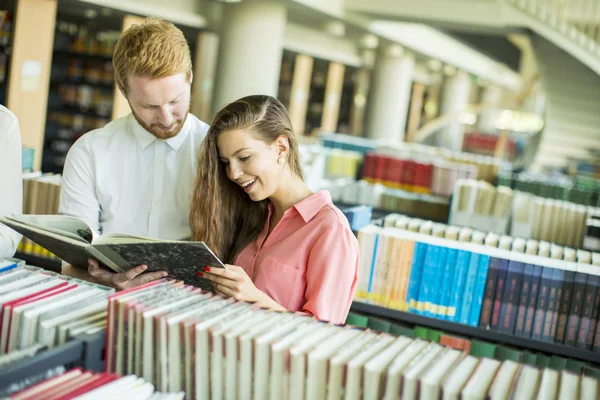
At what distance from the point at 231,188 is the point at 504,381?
1119mm

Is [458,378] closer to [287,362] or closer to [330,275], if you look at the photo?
[287,362]

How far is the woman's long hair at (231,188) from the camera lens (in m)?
1.90

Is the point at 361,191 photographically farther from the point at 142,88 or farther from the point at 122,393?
the point at 122,393

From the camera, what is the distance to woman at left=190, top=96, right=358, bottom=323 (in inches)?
70.4

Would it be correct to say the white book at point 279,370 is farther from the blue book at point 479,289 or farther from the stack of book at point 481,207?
the stack of book at point 481,207

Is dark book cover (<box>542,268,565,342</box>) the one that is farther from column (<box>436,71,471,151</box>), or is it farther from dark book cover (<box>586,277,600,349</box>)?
column (<box>436,71,471,151</box>)

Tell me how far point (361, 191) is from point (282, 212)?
3.96 metres

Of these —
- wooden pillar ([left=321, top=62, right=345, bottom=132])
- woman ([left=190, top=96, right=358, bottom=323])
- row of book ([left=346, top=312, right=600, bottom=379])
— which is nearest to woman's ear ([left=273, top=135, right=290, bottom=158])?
woman ([left=190, top=96, right=358, bottom=323])

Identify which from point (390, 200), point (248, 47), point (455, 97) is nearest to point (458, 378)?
point (390, 200)

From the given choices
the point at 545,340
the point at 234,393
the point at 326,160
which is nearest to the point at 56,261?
the point at 545,340

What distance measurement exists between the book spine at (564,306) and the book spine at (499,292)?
244 mm

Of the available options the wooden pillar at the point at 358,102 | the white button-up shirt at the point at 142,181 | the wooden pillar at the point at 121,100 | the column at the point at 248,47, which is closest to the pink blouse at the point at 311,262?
the white button-up shirt at the point at 142,181

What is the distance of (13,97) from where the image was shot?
6.69 meters

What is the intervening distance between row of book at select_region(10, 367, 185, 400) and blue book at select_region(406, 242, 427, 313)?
2028mm
